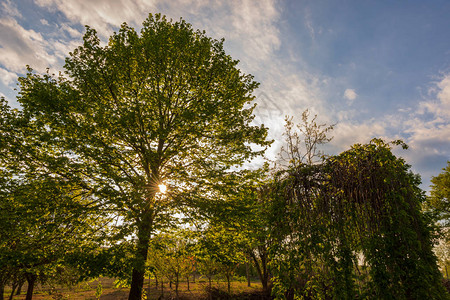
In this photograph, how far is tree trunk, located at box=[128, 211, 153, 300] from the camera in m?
6.25

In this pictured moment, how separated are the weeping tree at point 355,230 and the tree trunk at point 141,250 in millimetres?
4319

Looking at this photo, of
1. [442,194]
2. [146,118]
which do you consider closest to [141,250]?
[146,118]

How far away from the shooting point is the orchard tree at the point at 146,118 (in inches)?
278

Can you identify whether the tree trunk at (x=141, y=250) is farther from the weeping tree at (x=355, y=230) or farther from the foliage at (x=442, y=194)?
the foliage at (x=442, y=194)

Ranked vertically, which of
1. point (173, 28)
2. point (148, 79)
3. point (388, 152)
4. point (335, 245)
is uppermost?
point (173, 28)

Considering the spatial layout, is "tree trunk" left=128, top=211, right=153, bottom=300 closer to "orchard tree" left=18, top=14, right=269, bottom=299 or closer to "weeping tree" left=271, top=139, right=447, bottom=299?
"orchard tree" left=18, top=14, right=269, bottom=299

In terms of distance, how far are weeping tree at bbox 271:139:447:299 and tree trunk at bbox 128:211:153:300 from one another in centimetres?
432

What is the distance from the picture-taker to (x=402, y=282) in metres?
2.92

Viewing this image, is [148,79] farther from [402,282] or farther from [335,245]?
[402,282]

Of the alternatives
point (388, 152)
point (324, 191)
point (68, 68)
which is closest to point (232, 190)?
Result: point (324, 191)

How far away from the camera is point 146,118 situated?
813cm

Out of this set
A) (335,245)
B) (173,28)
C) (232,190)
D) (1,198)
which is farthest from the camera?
(173,28)

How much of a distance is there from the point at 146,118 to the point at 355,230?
742 centimetres

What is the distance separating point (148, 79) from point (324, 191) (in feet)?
25.2
